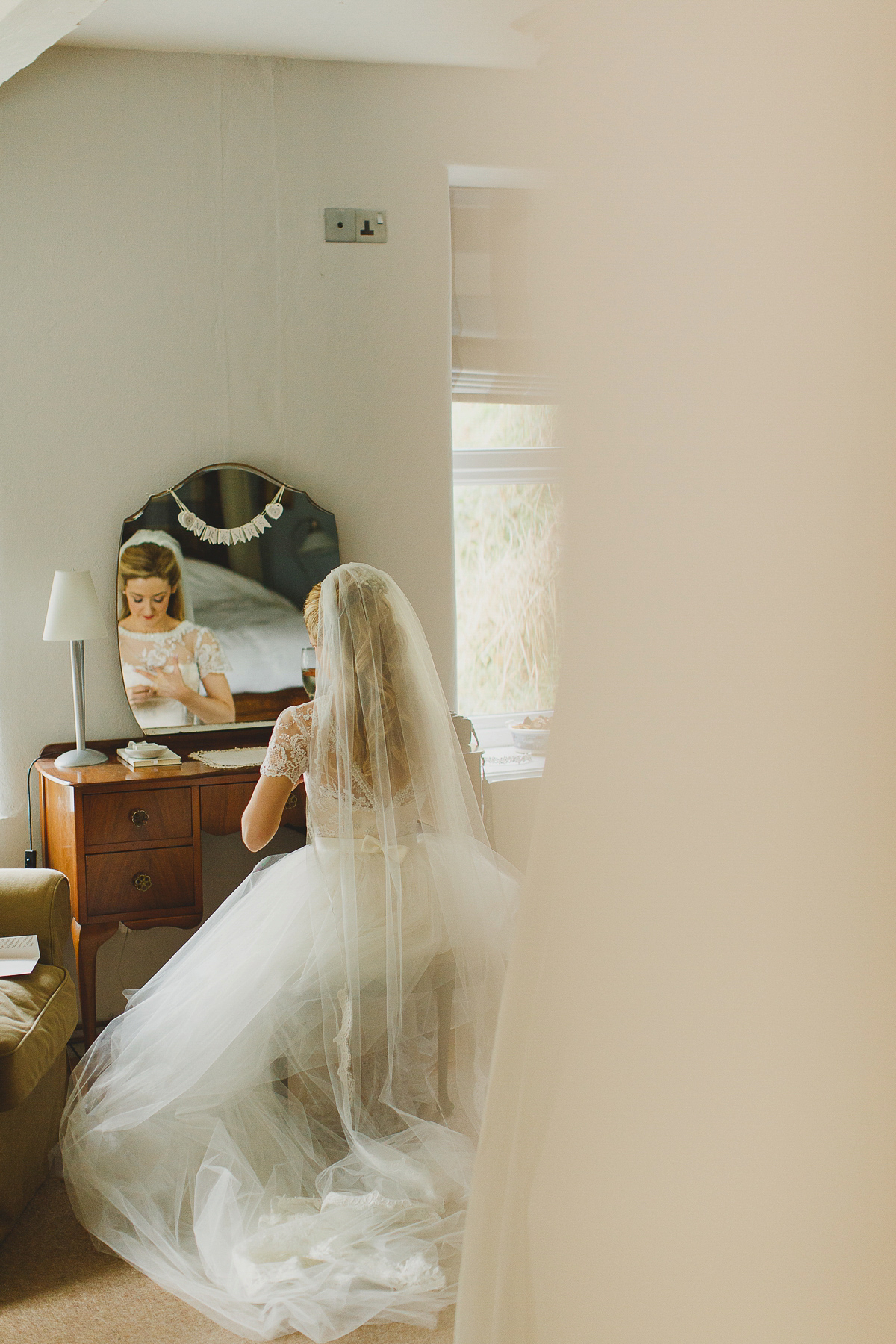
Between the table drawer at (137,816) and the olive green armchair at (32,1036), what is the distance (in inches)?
6.9

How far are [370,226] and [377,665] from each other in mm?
1650

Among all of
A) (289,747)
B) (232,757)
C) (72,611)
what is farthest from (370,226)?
(289,747)

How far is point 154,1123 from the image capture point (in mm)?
1969

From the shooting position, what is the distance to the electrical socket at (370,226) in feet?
10.0

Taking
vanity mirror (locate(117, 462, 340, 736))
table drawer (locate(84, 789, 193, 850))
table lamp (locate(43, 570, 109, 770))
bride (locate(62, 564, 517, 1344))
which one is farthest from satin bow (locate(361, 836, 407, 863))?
vanity mirror (locate(117, 462, 340, 736))

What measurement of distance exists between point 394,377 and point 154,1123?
2108 mm

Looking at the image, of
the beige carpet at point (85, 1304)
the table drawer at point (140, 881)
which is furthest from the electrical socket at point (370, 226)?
the beige carpet at point (85, 1304)

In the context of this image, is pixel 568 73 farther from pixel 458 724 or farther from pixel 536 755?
pixel 458 724

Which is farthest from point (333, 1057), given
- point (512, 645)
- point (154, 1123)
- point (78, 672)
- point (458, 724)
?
point (512, 645)

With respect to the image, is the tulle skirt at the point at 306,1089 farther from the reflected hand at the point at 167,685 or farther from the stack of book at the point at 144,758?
the reflected hand at the point at 167,685

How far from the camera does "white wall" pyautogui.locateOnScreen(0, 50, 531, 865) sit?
279 centimetres

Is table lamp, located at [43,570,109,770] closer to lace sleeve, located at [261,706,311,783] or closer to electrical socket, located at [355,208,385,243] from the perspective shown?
lace sleeve, located at [261,706,311,783]

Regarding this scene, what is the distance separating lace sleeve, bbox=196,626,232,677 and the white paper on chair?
973 millimetres

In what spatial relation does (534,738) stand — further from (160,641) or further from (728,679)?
(160,641)
